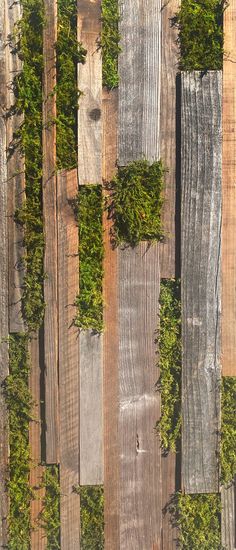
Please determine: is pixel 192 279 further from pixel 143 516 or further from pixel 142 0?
pixel 142 0

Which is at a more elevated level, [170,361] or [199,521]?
[170,361]

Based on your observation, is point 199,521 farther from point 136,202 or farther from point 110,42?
point 110,42

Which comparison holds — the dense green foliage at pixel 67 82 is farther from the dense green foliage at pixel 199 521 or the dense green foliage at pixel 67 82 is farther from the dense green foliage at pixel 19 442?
the dense green foliage at pixel 199 521

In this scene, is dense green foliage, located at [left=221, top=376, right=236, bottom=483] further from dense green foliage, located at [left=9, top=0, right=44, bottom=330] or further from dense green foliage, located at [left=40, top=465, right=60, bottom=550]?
dense green foliage, located at [left=9, top=0, right=44, bottom=330]

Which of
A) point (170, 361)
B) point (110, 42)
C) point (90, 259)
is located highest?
point (110, 42)

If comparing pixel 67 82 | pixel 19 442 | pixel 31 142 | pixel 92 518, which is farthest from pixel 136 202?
pixel 92 518

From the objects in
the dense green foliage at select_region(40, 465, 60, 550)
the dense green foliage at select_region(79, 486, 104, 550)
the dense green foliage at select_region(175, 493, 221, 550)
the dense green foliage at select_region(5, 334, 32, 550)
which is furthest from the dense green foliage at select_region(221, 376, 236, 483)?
the dense green foliage at select_region(5, 334, 32, 550)
